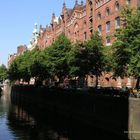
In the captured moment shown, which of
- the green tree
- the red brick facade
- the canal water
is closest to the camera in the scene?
the canal water

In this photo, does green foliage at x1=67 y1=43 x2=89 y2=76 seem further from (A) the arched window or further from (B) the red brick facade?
(A) the arched window

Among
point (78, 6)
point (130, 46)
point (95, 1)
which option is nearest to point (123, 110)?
point (130, 46)

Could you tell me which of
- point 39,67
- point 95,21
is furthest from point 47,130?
point 39,67

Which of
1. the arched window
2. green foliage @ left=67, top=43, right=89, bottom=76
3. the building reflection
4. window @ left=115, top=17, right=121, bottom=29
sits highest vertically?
the arched window

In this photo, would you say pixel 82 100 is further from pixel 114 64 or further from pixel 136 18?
pixel 136 18

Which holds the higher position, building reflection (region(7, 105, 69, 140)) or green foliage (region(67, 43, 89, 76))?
green foliage (region(67, 43, 89, 76))

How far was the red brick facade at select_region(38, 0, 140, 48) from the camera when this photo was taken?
7644 cm

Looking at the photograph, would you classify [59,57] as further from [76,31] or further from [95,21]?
[76,31]

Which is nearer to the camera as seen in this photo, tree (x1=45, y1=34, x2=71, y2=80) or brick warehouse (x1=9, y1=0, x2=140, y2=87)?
tree (x1=45, y1=34, x2=71, y2=80)

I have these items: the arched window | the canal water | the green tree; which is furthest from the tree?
the arched window

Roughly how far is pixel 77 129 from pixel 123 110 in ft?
31.1

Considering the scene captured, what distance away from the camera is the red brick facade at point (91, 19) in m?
76.4

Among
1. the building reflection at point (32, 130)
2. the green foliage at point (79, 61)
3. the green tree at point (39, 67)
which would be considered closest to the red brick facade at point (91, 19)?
the green foliage at point (79, 61)

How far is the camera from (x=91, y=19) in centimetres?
8919
